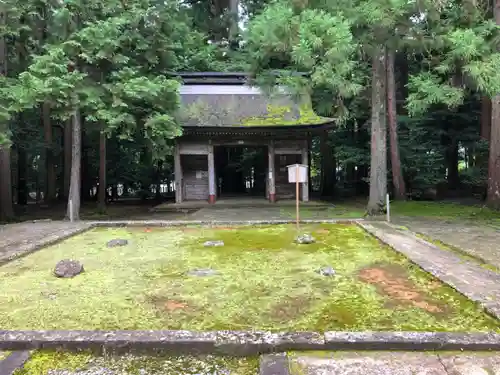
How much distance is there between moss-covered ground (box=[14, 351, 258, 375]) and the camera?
2582 mm

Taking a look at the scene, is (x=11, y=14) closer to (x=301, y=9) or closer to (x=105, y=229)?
(x=105, y=229)

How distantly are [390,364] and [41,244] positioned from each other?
592 centimetres

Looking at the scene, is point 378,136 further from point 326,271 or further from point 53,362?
point 53,362

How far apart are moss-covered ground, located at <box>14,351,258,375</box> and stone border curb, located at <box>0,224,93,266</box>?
3.29 meters

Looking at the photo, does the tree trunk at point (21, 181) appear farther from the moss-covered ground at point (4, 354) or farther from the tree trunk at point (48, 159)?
the moss-covered ground at point (4, 354)

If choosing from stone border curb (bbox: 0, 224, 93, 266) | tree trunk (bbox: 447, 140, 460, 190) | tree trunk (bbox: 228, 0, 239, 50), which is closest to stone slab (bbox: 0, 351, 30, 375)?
stone border curb (bbox: 0, 224, 93, 266)

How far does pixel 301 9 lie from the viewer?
31.5 feet

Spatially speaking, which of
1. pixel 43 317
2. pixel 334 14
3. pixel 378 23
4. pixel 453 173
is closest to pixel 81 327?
pixel 43 317

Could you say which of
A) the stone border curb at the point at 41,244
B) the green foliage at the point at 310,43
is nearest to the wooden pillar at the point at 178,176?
the green foliage at the point at 310,43

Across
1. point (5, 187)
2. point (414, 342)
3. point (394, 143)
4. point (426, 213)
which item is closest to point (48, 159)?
point (5, 187)

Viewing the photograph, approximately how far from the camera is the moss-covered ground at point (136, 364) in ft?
8.47

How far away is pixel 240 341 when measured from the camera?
280cm

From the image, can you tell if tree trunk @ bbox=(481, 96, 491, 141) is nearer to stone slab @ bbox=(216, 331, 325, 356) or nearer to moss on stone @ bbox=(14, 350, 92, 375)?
stone slab @ bbox=(216, 331, 325, 356)

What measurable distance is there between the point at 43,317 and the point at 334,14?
9.16 m
